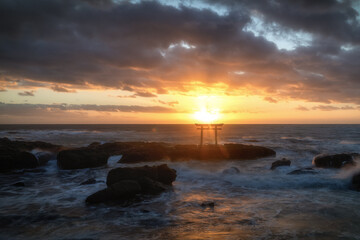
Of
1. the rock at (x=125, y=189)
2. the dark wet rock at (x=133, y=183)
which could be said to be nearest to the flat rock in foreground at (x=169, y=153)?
the dark wet rock at (x=133, y=183)

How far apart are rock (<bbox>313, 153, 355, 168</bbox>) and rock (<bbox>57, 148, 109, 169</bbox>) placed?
58.2ft

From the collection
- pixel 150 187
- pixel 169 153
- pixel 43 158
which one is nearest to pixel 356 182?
pixel 150 187

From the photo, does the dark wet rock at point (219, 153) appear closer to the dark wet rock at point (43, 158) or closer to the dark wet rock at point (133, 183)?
the dark wet rock at point (133, 183)

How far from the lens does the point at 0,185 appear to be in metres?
13.3

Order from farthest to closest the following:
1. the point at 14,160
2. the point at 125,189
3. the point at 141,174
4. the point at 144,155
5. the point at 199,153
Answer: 1. the point at 199,153
2. the point at 144,155
3. the point at 14,160
4. the point at 141,174
5. the point at 125,189

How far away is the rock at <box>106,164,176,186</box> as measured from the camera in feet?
39.0

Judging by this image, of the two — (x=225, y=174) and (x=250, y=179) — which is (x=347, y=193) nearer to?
(x=250, y=179)

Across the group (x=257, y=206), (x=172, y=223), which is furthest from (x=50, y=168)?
(x=257, y=206)

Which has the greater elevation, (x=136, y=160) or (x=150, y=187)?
(x=150, y=187)

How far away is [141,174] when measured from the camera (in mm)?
12562

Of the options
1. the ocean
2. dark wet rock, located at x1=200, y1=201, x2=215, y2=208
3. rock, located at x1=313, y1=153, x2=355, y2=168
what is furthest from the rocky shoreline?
dark wet rock, located at x1=200, y1=201, x2=215, y2=208

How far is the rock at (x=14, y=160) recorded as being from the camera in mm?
17533

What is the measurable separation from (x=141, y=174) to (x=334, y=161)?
15280 millimetres

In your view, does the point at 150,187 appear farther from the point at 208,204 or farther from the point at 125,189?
the point at 208,204
